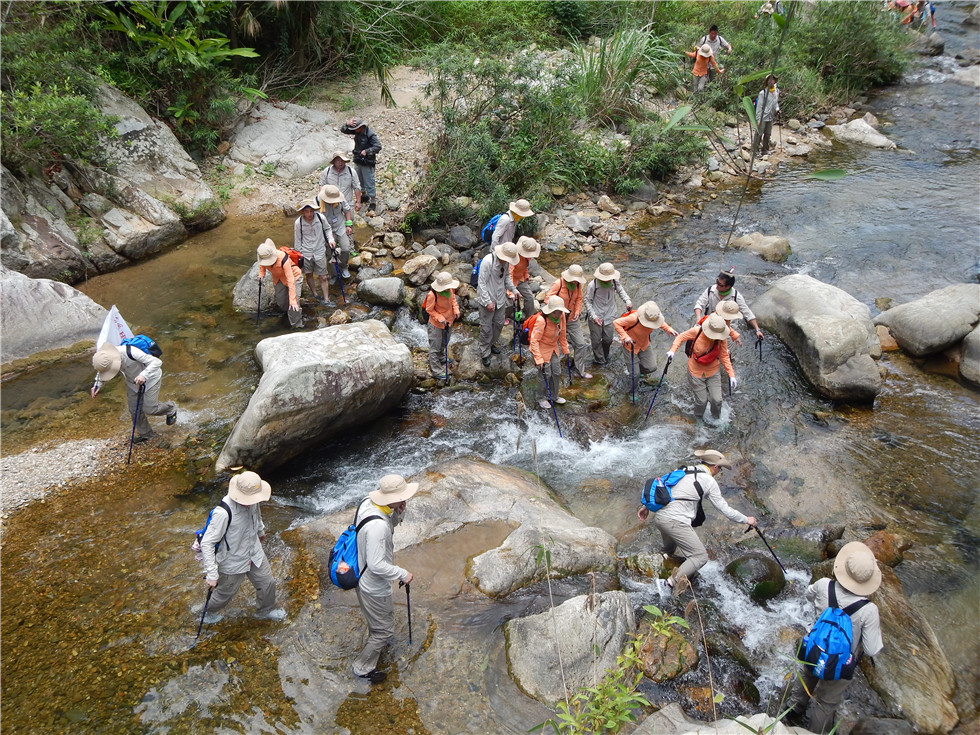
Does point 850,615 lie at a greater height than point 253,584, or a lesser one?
lesser

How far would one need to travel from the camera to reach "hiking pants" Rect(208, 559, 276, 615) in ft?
17.2

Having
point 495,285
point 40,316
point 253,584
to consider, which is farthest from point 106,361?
point 495,285

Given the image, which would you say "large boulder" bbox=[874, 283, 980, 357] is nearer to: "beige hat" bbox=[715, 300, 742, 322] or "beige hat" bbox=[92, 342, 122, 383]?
"beige hat" bbox=[715, 300, 742, 322]

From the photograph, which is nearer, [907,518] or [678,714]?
[678,714]

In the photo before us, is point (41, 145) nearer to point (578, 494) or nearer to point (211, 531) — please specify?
point (211, 531)

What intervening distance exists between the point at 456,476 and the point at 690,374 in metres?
3.40

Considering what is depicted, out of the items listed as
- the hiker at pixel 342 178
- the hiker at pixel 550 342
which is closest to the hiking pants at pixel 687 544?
the hiker at pixel 550 342

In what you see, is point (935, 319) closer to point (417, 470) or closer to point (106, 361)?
point (417, 470)

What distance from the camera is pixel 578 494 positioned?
763cm

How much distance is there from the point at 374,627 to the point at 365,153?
9.14 m

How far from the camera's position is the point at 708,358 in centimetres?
808

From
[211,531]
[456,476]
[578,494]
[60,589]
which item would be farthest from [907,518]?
[60,589]

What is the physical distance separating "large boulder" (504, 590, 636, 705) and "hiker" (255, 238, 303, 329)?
570 centimetres

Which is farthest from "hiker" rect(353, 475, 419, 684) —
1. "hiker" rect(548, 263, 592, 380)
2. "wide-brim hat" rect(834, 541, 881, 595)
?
"hiker" rect(548, 263, 592, 380)
